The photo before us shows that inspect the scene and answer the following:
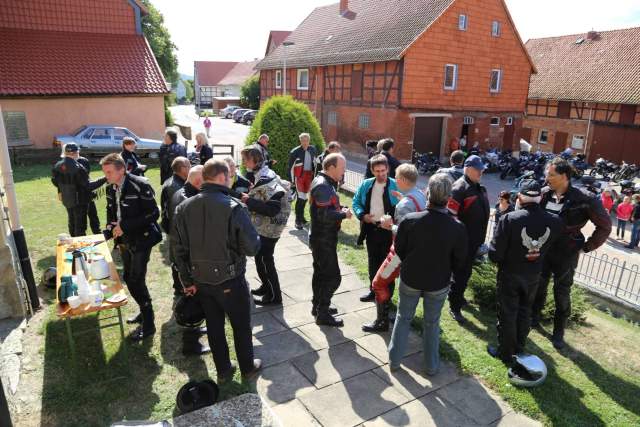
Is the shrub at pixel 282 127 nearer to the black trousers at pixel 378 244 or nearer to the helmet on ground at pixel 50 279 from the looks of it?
the helmet on ground at pixel 50 279

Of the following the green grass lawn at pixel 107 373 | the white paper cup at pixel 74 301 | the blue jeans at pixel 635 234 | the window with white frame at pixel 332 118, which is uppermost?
the window with white frame at pixel 332 118

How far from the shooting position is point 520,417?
4066 mm

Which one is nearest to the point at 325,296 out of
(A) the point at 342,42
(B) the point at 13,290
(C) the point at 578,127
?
(B) the point at 13,290

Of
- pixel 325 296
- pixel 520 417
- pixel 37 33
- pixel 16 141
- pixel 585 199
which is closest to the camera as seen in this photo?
pixel 520 417

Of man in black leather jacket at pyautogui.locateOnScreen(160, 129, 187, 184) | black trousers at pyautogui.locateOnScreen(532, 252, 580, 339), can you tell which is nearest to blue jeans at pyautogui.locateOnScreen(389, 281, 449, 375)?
black trousers at pyautogui.locateOnScreen(532, 252, 580, 339)

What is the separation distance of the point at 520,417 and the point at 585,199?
242 cm

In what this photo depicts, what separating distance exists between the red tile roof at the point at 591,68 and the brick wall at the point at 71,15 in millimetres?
25324

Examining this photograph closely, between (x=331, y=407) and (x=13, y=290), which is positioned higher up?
(x=13, y=290)

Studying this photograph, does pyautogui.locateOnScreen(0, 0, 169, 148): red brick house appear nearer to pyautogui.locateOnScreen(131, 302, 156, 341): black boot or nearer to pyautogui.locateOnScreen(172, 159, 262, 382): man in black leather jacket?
pyautogui.locateOnScreen(131, 302, 156, 341): black boot

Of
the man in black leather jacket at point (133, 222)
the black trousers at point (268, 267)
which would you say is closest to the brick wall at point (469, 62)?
the black trousers at point (268, 267)

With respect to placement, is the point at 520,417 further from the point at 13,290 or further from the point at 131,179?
the point at 13,290

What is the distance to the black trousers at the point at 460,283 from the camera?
5.73 m

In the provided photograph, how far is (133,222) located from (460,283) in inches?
158

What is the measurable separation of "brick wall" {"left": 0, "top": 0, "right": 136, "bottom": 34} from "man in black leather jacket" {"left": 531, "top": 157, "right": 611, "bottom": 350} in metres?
21.8
